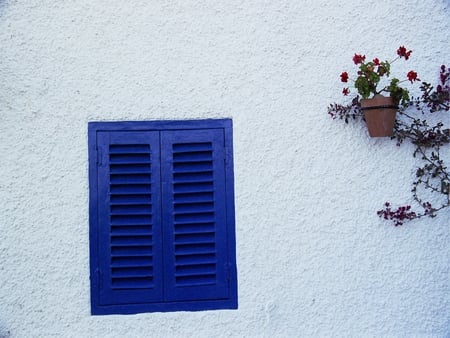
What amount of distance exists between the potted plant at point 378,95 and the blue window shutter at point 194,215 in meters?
0.91

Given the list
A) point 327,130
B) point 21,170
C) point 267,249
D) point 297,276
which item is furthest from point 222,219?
point 21,170

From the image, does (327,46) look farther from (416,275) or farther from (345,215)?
(416,275)

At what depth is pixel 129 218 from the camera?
3867mm

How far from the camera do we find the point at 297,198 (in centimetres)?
393

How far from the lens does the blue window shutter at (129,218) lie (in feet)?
12.5

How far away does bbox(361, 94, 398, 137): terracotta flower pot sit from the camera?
3795 millimetres

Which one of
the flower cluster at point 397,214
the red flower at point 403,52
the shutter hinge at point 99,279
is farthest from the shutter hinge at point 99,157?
the red flower at point 403,52

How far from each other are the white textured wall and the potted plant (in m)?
0.18

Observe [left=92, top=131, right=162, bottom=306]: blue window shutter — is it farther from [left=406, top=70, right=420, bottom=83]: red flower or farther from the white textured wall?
[left=406, top=70, right=420, bottom=83]: red flower

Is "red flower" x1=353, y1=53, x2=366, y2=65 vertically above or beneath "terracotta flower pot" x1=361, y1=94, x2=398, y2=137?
above

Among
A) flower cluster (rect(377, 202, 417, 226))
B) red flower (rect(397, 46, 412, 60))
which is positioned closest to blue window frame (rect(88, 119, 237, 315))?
flower cluster (rect(377, 202, 417, 226))

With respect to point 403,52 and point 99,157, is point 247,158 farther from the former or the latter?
point 403,52

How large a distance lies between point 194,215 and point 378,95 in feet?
4.44

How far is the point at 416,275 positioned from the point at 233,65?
69.7 inches
